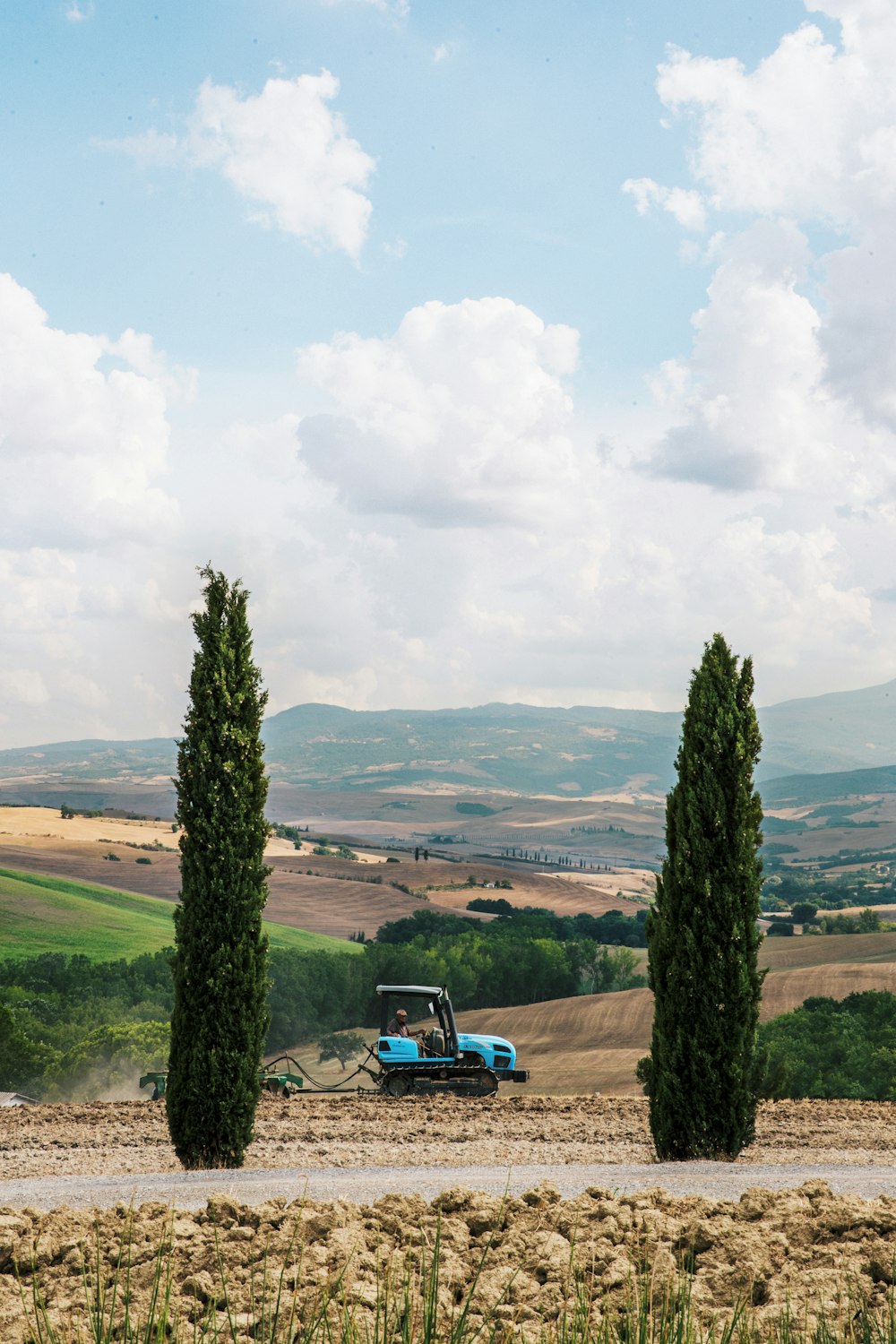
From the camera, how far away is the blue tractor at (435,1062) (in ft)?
57.2

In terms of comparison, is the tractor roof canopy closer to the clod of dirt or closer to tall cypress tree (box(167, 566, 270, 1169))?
tall cypress tree (box(167, 566, 270, 1169))

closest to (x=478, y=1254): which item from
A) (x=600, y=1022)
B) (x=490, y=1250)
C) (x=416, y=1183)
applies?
(x=490, y=1250)

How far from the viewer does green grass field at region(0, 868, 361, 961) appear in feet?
127

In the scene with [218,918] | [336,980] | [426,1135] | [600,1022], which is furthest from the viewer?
[336,980]

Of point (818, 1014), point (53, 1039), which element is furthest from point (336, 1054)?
point (818, 1014)

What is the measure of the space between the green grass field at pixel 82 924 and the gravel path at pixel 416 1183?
2900cm

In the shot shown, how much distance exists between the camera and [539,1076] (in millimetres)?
24219

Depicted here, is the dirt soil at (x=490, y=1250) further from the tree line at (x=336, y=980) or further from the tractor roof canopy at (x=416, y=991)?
the tree line at (x=336, y=980)

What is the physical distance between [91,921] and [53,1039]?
12326 millimetres

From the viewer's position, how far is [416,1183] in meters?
8.87

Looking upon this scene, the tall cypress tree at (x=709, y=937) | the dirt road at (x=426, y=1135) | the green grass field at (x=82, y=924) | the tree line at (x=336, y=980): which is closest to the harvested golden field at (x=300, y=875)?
the green grass field at (x=82, y=924)

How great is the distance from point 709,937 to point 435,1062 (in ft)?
25.2

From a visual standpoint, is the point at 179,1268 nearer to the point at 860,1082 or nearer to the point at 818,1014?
the point at 860,1082

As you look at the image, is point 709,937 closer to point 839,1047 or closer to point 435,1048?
point 435,1048
